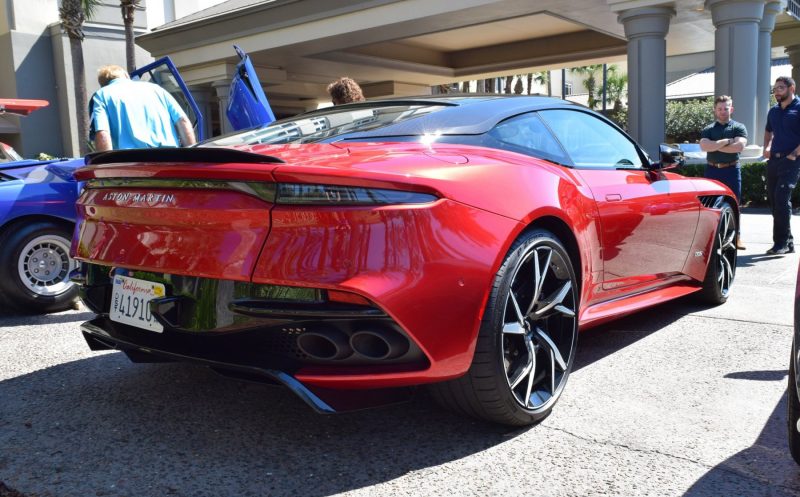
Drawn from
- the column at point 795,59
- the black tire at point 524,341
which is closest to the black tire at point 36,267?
the black tire at point 524,341

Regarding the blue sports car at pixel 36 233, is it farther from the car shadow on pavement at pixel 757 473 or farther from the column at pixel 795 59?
the column at pixel 795 59

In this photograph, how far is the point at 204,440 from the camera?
265 cm

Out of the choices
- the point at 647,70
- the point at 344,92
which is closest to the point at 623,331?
the point at 344,92

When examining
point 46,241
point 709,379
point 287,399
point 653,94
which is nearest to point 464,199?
point 287,399

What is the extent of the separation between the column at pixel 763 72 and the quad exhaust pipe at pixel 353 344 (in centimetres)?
1167

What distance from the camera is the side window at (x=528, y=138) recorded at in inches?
121

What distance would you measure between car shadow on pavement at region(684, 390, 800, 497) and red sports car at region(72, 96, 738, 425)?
2.18ft

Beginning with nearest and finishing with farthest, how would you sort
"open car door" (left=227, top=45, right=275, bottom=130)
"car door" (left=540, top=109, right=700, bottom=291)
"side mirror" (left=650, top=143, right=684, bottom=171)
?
"car door" (left=540, top=109, right=700, bottom=291), "side mirror" (left=650, top=143, right=684, bottom=171), "open car door" (left=227, top=45, right=275, bottom=130)

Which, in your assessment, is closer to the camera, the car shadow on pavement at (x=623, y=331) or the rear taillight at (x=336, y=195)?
the rear taillight at (x=336, y=195)

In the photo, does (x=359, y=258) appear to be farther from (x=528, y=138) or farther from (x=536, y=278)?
(x=528, y=138)

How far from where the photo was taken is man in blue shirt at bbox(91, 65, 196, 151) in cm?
496

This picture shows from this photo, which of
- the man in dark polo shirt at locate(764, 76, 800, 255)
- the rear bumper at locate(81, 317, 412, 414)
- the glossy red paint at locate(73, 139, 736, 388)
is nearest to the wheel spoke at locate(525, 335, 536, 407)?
the glossy red paint at locate(73, 139, 736, 388)

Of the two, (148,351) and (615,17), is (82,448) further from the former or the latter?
(615,17)

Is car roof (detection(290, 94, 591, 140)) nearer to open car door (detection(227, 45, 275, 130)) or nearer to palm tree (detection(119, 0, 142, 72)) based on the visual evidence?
open car door (detection(227, 45, 275, 130))
